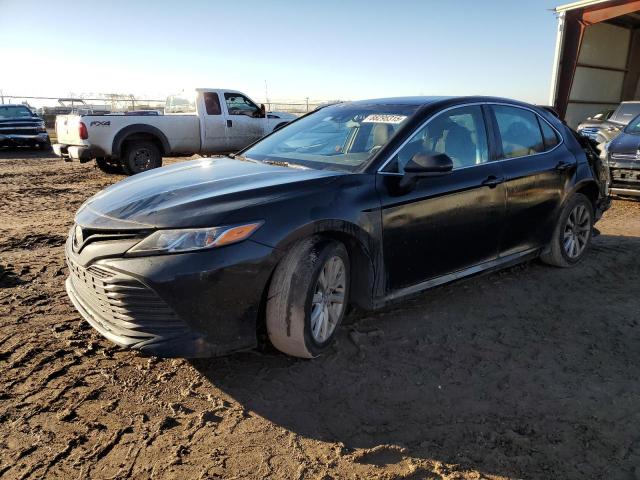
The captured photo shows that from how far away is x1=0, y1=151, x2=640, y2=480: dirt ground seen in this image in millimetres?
2311

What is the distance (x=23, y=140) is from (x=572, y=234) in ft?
55.3

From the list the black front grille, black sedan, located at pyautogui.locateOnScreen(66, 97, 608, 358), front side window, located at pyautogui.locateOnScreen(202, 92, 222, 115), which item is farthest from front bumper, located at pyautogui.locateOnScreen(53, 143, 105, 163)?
the black front grille

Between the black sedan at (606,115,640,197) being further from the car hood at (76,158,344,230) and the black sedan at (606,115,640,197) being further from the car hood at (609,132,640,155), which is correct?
the car hood at (76,158,344,230)

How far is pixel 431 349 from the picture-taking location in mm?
3350

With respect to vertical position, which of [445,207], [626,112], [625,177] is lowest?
[625,177]

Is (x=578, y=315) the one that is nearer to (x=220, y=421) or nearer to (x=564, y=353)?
(x=564, y=353)

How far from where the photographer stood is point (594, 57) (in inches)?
732

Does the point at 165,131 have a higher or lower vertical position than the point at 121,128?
lower

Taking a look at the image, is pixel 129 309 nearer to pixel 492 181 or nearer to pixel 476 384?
pixel 476 384

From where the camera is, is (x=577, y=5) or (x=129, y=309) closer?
(x=129, y=309)

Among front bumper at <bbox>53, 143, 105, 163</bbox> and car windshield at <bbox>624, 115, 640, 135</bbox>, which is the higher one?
car windshield at <bbox>624, 115, 640, 135</bbox>

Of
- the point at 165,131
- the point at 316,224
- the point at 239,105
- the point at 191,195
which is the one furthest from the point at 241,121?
the point at 316,224

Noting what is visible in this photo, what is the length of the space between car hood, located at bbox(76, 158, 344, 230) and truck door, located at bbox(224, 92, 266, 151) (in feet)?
28.9

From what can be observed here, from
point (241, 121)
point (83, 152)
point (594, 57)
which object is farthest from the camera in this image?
point (594, 57)
